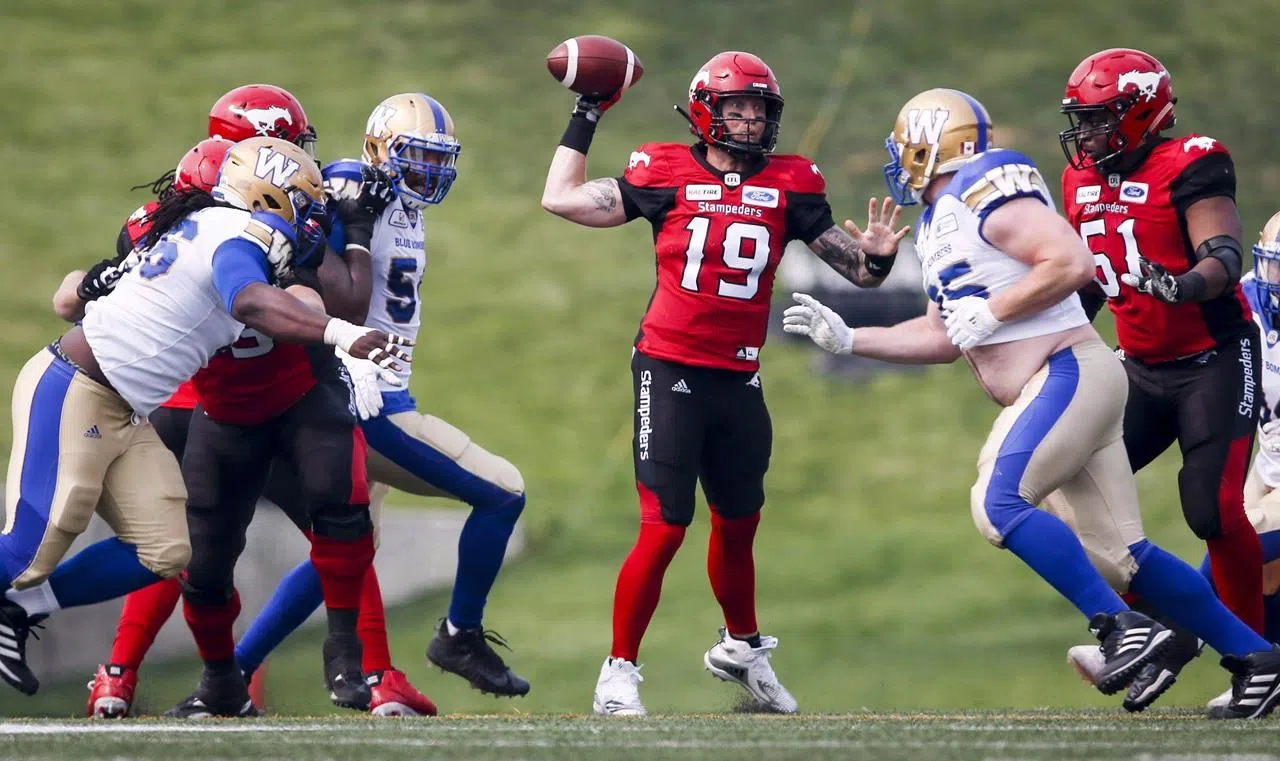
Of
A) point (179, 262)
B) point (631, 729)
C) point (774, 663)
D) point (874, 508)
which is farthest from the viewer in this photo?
point (874, 508)

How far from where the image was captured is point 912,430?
10.5 m

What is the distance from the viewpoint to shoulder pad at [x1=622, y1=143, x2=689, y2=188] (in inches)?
211

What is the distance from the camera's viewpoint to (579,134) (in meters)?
5.46

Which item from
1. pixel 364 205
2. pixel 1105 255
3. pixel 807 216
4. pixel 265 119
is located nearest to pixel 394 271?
pixel 364 205

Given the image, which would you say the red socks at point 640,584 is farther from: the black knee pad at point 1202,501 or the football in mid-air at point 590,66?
the black knee pad at point 1202,501

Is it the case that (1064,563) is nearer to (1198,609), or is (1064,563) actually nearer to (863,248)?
(1198,609)

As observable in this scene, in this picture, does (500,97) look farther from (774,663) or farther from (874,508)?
(774,663)

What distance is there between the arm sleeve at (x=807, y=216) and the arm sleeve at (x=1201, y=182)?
96 cm

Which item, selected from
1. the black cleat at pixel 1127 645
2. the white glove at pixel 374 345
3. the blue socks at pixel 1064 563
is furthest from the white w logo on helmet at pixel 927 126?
the white glove at pixel 374 345

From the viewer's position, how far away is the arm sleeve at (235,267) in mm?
4641

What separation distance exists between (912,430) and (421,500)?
8.99 ft

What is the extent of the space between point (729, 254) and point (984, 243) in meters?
0.76

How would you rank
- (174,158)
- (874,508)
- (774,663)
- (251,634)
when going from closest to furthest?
(251,634) < (774,663) < (874,508) < (174,158)

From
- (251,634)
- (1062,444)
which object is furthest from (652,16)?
(1062,444)
